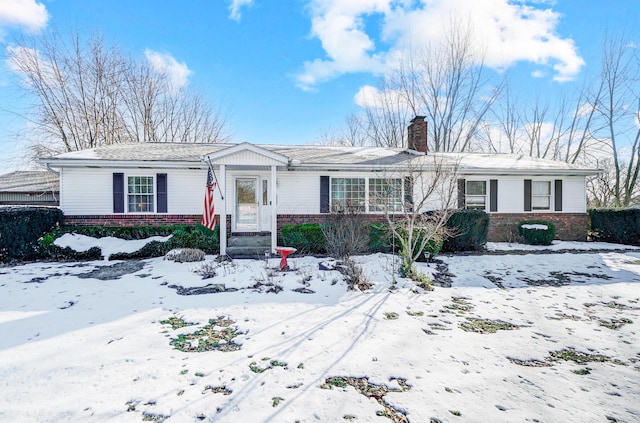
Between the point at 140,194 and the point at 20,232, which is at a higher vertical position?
the point at 140,194

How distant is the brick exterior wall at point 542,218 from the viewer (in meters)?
12.0

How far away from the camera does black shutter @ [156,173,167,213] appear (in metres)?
10.4

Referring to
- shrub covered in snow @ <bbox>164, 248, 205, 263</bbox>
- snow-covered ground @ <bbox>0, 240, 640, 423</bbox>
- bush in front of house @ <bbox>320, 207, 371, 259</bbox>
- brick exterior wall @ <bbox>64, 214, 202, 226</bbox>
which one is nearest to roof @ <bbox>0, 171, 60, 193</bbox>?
brick exterior wall @ <bbox>64, 214, 202, 226</bbox>

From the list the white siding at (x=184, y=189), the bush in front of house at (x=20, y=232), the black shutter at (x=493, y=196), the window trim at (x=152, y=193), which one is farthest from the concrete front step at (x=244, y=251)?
the black shutter at (x=493, y=196)

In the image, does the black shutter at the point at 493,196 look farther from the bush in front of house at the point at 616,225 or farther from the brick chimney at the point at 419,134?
the bush in front of house at the point at 616,225

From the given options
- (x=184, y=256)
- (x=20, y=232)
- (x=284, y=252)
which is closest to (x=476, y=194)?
(x=284, y=252)

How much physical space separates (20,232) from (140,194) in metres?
3.23

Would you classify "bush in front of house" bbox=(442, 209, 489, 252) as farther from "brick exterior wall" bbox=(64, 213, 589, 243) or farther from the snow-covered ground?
the snow-covered ground

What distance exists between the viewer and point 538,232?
37.0 ft

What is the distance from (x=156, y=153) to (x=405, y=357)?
441 inches

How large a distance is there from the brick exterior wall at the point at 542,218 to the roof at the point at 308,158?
5.91 feet

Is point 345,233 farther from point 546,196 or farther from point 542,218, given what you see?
point 546,196

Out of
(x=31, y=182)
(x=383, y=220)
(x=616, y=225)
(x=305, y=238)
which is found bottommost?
(x=305, y=238)

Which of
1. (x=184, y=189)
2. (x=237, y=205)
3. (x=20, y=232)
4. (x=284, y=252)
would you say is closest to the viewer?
(x=284, y=252)
